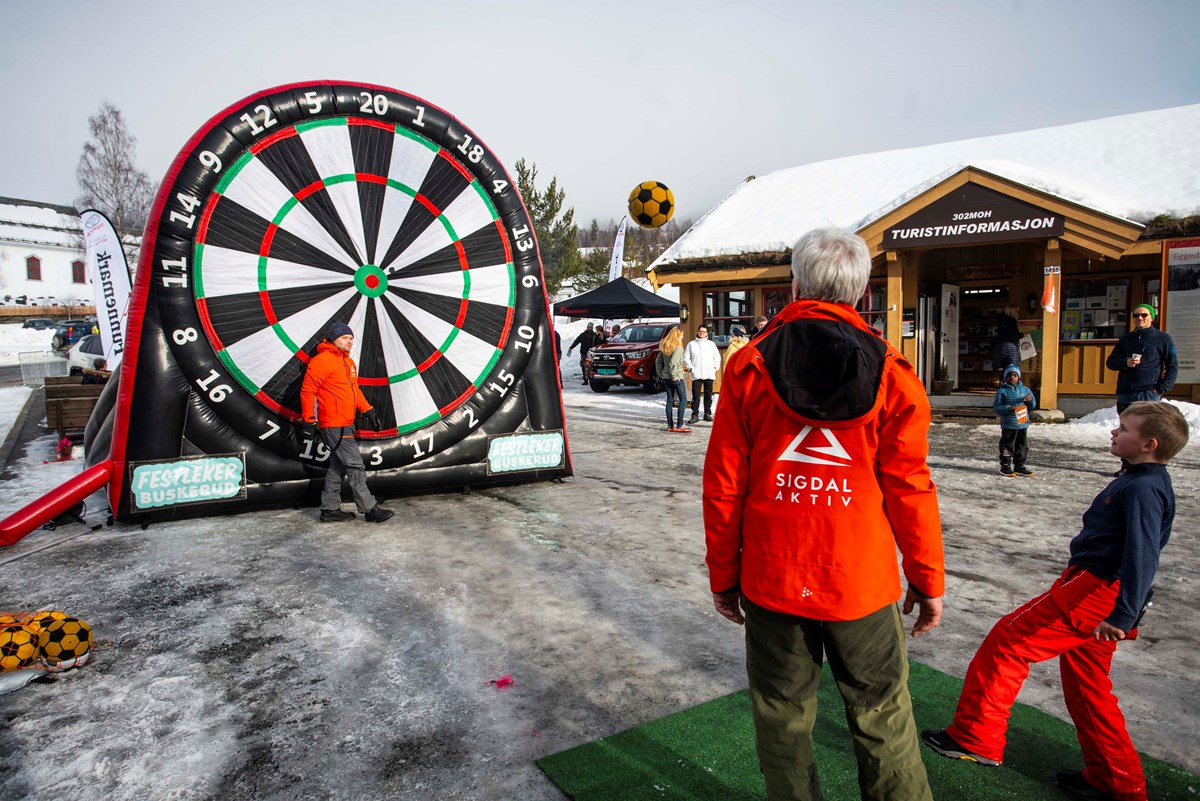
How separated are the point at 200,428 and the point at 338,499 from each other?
1.20m

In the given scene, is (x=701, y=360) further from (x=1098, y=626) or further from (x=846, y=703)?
(x=846, y=703)

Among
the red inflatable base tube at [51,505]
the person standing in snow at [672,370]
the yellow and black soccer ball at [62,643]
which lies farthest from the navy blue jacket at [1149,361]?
the red inflatable base tube at [51,505]

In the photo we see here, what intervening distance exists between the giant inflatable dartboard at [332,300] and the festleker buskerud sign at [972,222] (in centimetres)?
825

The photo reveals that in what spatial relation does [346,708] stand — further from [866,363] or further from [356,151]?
[356,151]

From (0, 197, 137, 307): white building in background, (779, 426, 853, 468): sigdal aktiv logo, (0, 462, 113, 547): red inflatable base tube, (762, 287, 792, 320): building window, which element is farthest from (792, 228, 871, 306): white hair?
(0, 197, 137, 307): white building in background

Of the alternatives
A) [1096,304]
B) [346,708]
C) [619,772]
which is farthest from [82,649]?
[1096,304]

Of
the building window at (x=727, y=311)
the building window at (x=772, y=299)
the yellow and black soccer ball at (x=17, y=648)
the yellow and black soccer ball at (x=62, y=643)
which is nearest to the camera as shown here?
the yellow and black soccer ball at (x=17, y=648)

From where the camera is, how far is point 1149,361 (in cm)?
741

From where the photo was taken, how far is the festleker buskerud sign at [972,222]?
39.4 ft

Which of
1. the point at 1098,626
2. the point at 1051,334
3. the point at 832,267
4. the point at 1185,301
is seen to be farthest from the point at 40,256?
the point at 1098,626

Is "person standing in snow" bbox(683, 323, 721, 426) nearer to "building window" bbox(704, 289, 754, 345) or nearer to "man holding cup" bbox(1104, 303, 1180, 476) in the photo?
"building window" bbox(704, 289, 754, 345)

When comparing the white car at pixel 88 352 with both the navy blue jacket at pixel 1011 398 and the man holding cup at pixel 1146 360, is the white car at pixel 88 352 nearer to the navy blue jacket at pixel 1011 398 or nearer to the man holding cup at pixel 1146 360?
the navy blue jacket at pixel 1011 398

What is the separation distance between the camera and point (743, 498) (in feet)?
7.06

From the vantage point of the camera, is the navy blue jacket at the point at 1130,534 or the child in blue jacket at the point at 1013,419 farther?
the child in blue jacket at the point at 1013,419
